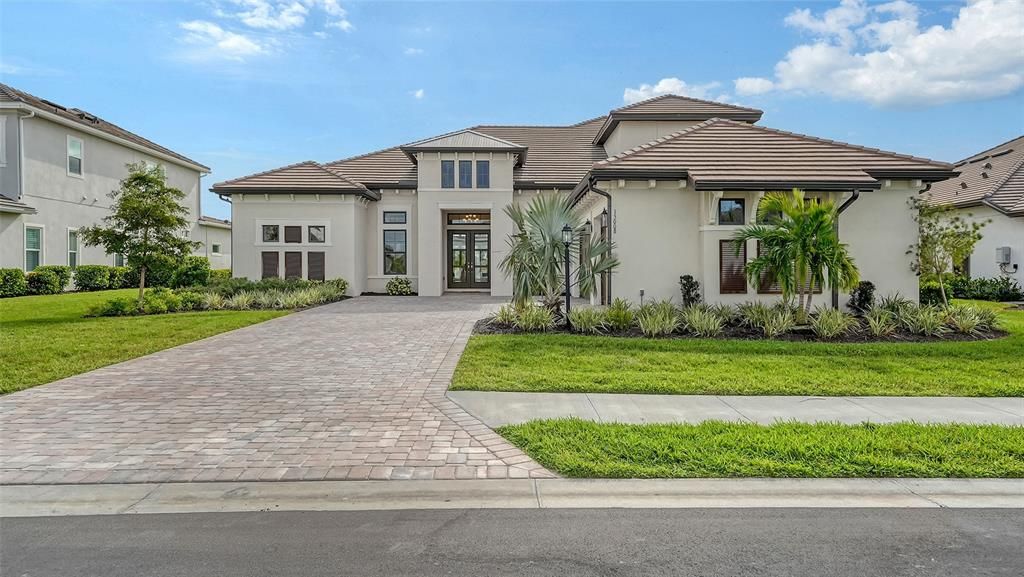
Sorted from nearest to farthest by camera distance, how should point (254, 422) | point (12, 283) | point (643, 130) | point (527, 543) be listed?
point (527, 543)
point (254, 422)
point (12, 283)
point (643, 130)

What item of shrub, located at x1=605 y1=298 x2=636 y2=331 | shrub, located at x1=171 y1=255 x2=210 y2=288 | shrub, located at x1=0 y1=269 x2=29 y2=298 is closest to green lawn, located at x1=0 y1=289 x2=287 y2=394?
shrub, located at x1=0 y1=269 x2=29 y2=298

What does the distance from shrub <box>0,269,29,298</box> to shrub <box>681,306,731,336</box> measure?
73.9 ft

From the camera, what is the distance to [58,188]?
78.0 ft

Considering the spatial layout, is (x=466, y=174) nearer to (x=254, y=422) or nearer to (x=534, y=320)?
(x=534, y=320)

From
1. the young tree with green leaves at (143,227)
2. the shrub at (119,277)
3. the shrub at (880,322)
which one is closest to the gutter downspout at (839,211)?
the shrub at (880,322)

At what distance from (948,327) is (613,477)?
1123cm

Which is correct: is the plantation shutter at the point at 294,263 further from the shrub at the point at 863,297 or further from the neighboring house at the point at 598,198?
the shrub at the point at 863,297

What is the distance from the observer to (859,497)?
14.5 feet

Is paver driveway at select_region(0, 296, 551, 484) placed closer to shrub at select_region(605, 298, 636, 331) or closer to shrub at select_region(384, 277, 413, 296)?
shrub at select_region(605, 298, 636, 331)

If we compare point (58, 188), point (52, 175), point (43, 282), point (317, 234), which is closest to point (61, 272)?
point (43, 282)

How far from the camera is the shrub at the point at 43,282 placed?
21719mm

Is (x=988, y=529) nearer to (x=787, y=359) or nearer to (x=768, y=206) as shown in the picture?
(x=787, y=359)

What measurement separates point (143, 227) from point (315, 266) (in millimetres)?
7059

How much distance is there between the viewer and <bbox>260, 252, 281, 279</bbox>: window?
22797mm
